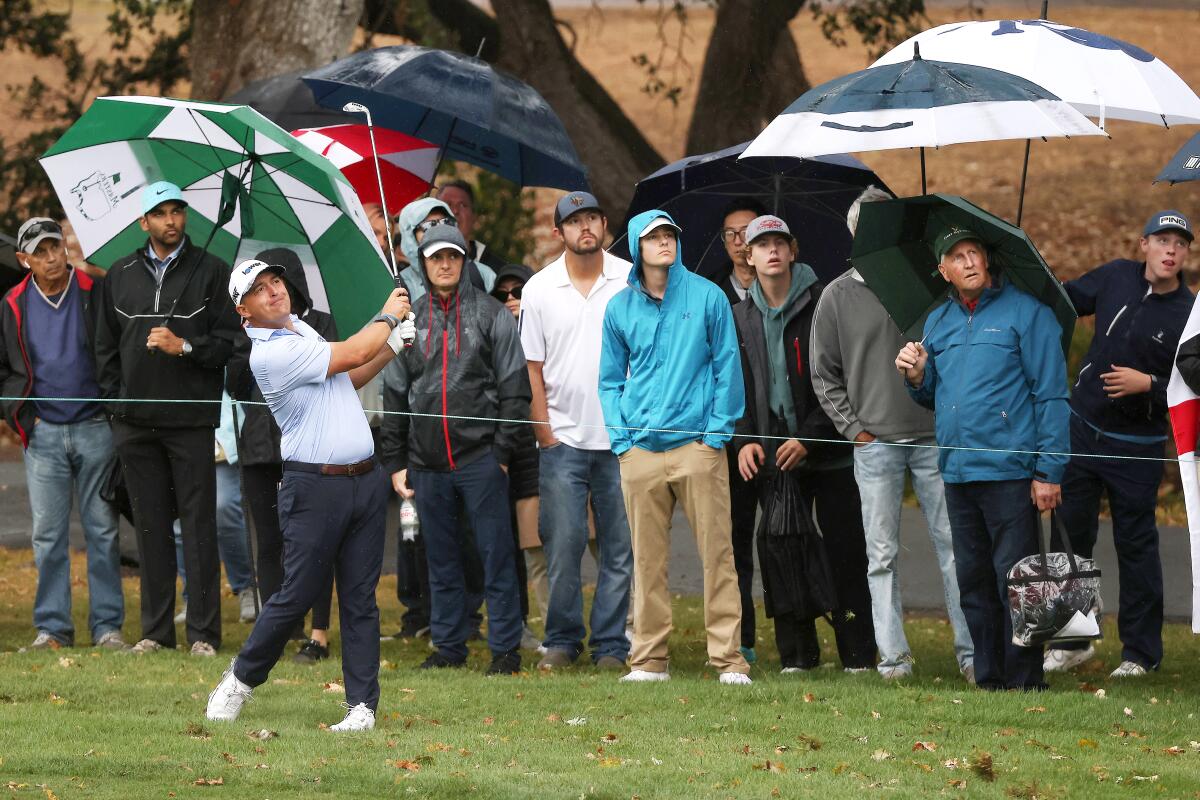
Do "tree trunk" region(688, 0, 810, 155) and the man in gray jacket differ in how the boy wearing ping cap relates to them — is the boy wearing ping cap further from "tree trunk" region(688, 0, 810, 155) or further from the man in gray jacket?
"tree trunk" region(688, 0, 810, 155)

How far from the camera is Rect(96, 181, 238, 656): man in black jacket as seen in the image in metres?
9.23

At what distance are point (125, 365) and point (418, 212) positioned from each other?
1758 mm

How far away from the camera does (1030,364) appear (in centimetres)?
793

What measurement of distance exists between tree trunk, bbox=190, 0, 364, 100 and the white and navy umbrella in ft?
23.9

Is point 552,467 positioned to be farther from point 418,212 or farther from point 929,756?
point 929,756

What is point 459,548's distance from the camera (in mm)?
9133

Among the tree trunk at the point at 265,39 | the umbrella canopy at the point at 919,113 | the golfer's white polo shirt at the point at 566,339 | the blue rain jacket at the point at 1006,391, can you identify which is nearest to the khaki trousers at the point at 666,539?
the golfer's white polo shirt at the point at 566,339

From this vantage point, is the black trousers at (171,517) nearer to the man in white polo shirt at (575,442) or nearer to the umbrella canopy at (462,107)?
the man in white polo shirt at (575,442)

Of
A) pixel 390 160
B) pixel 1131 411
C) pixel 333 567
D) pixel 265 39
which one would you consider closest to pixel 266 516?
pixel 333 567

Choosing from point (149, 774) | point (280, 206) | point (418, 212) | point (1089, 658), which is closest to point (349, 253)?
point (280, 206)

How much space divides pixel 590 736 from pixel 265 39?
29.6 feet

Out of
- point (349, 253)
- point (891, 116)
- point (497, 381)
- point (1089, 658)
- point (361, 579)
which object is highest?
point (891, 116)

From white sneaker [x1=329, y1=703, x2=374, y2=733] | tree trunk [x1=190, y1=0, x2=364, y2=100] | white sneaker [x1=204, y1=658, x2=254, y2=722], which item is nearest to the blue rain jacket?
white sneaker [x1=329, y1=703, x2=374, y2=733]

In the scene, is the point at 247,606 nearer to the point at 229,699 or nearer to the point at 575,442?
the point at 575,442
